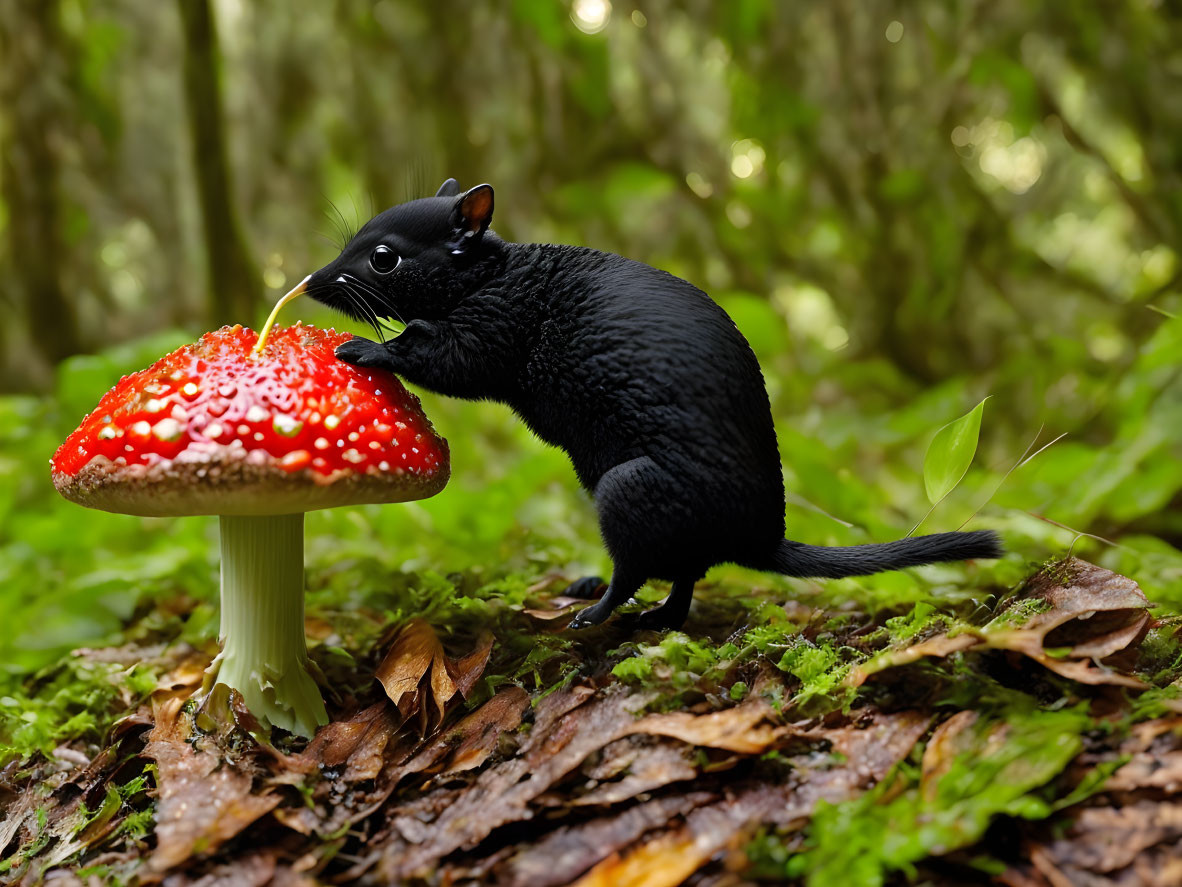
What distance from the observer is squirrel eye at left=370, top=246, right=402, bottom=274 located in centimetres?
233

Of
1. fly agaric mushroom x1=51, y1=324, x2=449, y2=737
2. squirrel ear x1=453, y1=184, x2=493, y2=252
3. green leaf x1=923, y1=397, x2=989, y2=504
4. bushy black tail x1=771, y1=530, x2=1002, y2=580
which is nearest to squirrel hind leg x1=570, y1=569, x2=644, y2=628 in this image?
bushy black tail x1=771, y1=530, x2=1002, y2=580

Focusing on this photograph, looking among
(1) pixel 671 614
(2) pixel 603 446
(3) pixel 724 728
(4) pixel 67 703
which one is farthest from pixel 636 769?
(4) pixel 67 703

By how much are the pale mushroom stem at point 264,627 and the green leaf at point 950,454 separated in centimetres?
173

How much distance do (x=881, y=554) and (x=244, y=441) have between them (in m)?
1.53

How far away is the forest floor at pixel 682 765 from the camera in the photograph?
56.1 inches

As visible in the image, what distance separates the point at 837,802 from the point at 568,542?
2.12 metres

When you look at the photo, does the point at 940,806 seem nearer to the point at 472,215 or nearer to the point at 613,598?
the point at 613,598

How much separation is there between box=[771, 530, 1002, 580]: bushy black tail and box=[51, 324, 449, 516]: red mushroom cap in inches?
37.7

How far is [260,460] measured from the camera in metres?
1.77

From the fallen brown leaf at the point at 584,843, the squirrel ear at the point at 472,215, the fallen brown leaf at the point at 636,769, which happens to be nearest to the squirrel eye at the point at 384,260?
the squirrel ear at the point at 472,215

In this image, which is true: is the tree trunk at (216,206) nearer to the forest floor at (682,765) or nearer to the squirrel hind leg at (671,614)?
the forest floor at (682,765)

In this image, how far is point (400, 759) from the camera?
6.35 feet

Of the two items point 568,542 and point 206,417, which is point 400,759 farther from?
point 568,542

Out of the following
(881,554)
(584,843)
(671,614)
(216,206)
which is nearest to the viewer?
(584,843)
